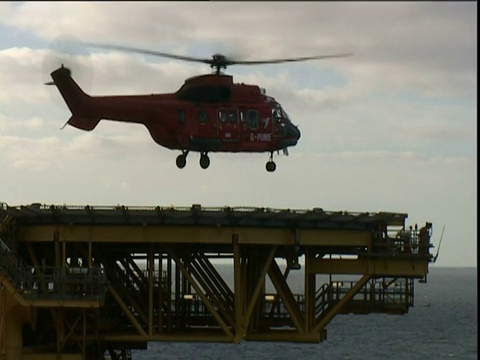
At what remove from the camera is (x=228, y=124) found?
69.0 metres

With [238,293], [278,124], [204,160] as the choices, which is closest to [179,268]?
[238,293]

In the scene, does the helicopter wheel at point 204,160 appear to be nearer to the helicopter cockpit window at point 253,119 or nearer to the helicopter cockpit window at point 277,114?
the helicopter cockpit window at point 253,119

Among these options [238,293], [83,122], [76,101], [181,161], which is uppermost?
[76,101]

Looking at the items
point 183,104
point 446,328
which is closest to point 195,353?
point 446,328

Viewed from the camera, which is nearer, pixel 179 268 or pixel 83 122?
pixel 179 268

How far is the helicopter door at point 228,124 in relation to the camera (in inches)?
2714

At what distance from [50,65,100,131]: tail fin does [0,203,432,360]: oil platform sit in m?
5.41

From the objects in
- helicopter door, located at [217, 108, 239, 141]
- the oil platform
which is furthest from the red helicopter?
the oil platform

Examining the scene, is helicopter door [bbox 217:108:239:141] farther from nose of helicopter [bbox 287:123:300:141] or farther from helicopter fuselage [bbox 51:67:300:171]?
nose of helicopter [bbox 287:123:300:141]

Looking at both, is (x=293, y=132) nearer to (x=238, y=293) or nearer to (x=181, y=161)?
(x=181, y=161)

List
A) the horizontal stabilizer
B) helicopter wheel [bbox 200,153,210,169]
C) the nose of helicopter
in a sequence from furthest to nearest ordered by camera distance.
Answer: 1. the nose of helicopter
2. helicopter wheel [bbox 200,153,210,169]
3. the horizontal stabilizer

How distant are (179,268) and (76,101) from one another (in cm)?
1031

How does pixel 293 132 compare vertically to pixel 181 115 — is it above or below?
below

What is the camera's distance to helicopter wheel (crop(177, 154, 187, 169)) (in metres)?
68.8
